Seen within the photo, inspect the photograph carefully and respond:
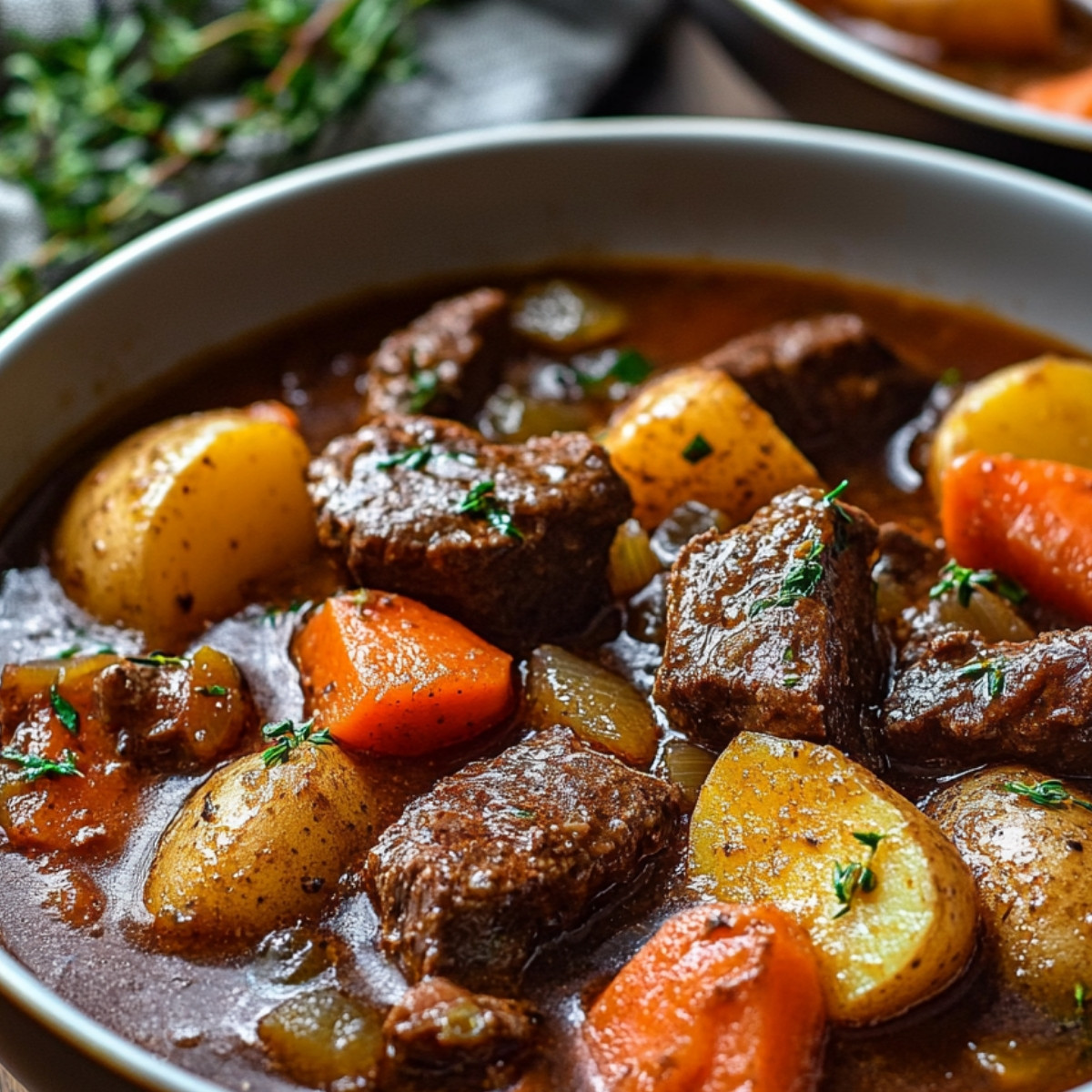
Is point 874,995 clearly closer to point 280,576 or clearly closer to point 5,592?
point 280,576

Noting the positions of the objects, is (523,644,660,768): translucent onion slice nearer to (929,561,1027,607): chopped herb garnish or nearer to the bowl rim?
(929,561,1027,607): chopped herb garnish

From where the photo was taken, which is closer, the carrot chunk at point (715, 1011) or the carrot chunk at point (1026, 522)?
the carrot chunk at point (715, 1011)

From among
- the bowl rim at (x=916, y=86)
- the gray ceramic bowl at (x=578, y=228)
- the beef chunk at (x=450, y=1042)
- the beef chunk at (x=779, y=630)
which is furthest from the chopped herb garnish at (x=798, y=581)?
the bowl rim at (x=916, y=86)

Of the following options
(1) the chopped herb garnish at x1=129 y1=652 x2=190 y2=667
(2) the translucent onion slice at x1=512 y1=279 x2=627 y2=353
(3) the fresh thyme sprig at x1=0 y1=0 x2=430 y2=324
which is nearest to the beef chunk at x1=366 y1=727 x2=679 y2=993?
(1) the chopped herb garnish at x1=129 y1=652 x2=190 y2=667

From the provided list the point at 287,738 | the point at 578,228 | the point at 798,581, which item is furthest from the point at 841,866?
the point at 578,228

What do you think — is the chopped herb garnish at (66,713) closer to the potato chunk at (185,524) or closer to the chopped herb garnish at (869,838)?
the potato chunk at (185,524)
